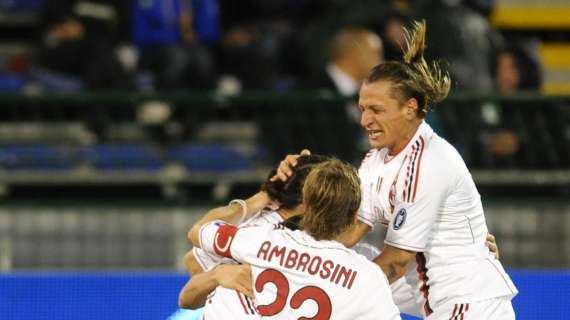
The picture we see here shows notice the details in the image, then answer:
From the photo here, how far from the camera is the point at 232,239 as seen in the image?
462cm

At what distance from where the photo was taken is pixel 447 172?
16.1 feet

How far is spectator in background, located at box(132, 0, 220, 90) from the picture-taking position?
998cm

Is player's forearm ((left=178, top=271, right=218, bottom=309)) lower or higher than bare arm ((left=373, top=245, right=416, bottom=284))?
lower

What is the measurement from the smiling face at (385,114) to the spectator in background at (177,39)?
515cm

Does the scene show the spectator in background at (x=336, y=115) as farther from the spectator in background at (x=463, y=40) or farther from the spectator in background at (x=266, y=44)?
the spectator in background at (x=266, y=44)

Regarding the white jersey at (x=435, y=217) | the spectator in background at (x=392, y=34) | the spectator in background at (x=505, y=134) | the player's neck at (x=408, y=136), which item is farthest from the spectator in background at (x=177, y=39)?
the player's neck at (x=408, y=136)

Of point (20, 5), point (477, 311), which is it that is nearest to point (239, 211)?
point (477, 311)

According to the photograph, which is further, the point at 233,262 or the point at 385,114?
the point at 385,114

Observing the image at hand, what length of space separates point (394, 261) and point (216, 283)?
2.35ft

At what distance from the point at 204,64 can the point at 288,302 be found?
5.66 m

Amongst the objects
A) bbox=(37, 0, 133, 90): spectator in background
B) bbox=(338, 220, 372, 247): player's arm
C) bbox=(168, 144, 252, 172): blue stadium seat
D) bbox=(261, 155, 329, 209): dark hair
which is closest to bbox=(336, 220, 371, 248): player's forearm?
bbox=(338, 220, 372, 247): player's arm

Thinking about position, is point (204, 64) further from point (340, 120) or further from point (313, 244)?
point (313, 244)

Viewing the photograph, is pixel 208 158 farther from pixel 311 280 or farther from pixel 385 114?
pixel 311 280

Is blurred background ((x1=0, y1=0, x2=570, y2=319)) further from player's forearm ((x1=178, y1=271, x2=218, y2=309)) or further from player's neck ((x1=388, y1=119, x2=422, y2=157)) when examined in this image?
player's neck ((x1=388, y1=119, x2=422, y2=157))
